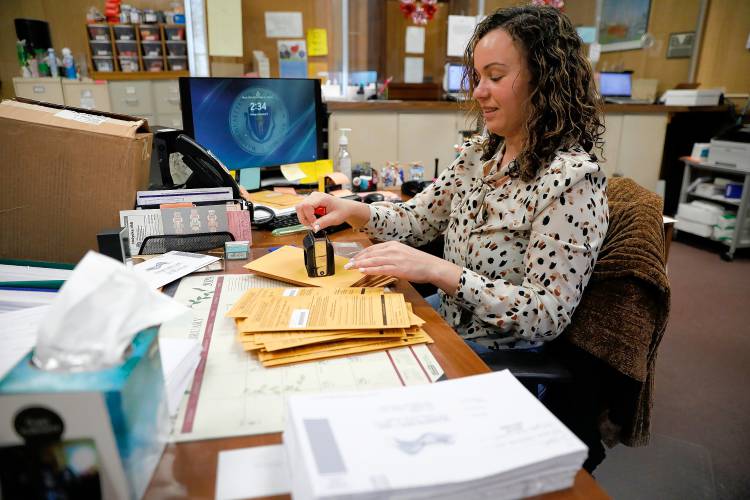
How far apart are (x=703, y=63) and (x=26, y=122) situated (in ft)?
19.1

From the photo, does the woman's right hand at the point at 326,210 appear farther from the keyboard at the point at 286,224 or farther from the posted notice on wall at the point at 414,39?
the posted notice on wall at the point at 414,39

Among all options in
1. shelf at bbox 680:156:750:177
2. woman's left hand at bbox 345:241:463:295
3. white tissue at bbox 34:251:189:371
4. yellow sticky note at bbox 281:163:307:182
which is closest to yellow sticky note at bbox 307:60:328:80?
shelf at bbox 680:156:750:177

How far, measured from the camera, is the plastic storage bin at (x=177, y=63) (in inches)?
180

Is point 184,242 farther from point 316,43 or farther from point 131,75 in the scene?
point 316,43

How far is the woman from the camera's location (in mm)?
964

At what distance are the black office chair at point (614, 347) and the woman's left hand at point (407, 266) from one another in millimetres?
175

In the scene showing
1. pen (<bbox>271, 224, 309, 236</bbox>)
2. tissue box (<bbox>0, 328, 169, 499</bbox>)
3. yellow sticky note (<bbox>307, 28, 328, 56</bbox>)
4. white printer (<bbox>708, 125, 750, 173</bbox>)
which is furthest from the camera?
yellow sticky note (<bbox>307, 28, 328, 56</bbox>)

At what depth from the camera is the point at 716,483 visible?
157cm

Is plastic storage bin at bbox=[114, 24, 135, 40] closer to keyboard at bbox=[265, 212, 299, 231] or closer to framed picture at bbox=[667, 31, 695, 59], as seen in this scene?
keyboard at bbox=[265, 212, 299, 231]

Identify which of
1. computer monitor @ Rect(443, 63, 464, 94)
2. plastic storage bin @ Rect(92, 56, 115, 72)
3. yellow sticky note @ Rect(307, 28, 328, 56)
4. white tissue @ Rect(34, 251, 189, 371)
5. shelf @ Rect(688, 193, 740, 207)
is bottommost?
shelf @ Rect(688, 193, 740, 207)

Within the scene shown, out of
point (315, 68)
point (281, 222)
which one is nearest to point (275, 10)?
point (315, 68)

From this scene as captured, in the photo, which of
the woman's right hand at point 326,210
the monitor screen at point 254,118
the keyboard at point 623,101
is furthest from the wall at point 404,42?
the woman's right hand at point 326,210

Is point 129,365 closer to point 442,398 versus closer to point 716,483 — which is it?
point 442,398

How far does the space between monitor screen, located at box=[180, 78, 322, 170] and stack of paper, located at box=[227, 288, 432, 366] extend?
39.0 inches
